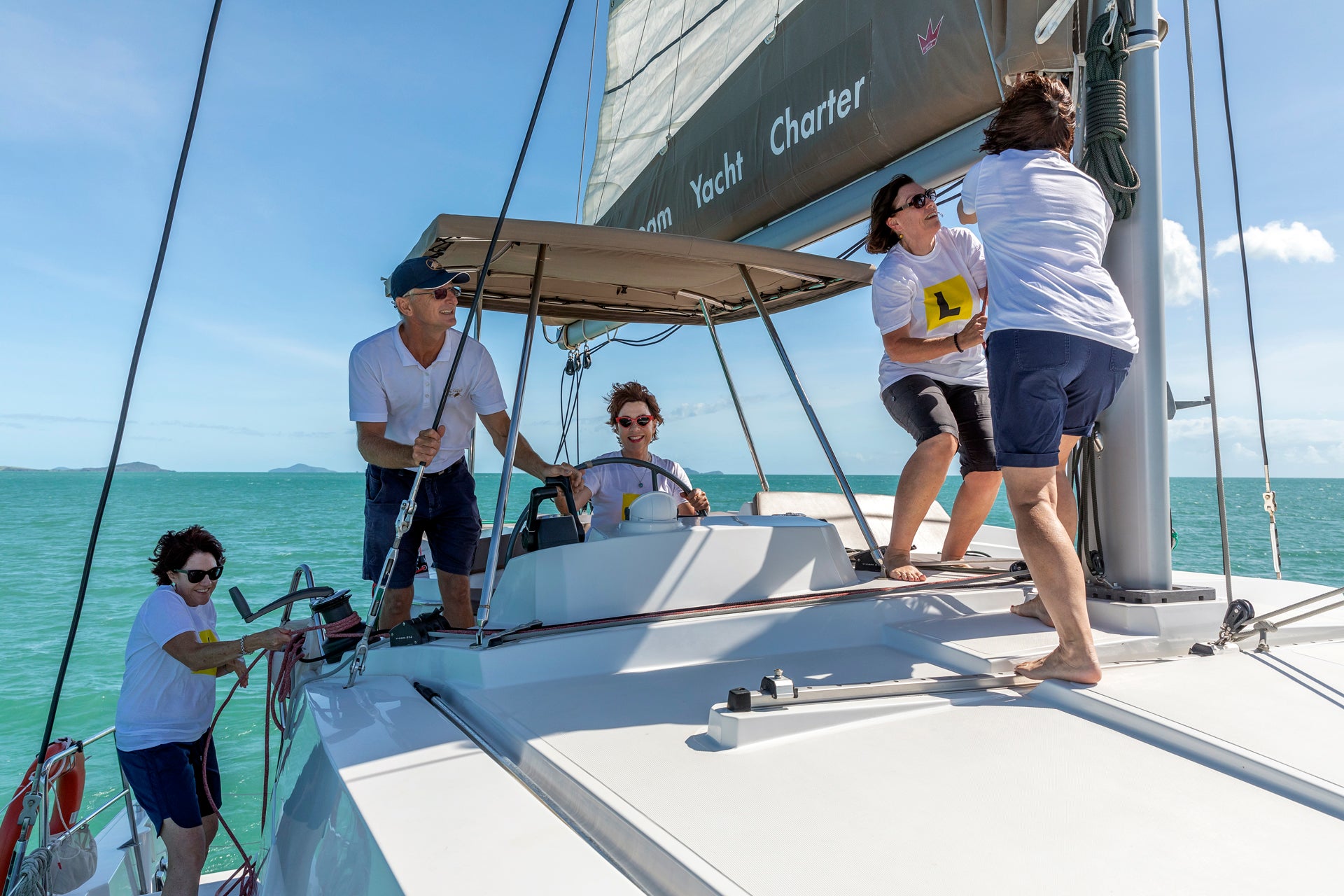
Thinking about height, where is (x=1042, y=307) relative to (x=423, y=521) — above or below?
above

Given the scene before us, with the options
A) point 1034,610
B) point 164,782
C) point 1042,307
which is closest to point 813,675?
point 1034,610

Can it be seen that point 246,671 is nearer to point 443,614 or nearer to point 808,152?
point 443,614

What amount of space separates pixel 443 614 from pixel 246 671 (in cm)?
65

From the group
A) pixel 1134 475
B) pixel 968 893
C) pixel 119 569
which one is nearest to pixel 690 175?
pixel 1134 475

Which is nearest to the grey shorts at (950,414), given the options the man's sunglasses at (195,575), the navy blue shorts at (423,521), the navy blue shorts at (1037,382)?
the navy blue shorts at (1037,382)

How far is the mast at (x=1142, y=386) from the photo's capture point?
2.21m

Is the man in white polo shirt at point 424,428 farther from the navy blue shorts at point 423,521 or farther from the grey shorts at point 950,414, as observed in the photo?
the grey shorts at point 950,414

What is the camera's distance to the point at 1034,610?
2.22 m

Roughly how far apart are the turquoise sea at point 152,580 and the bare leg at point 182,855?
3.68 m

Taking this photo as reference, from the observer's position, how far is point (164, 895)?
3086 mm

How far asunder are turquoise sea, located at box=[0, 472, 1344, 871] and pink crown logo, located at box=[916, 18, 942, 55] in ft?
22.8

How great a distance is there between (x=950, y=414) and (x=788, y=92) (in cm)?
162

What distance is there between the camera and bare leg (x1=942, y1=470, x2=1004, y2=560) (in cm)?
277

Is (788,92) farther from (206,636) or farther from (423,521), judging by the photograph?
(206,636)
